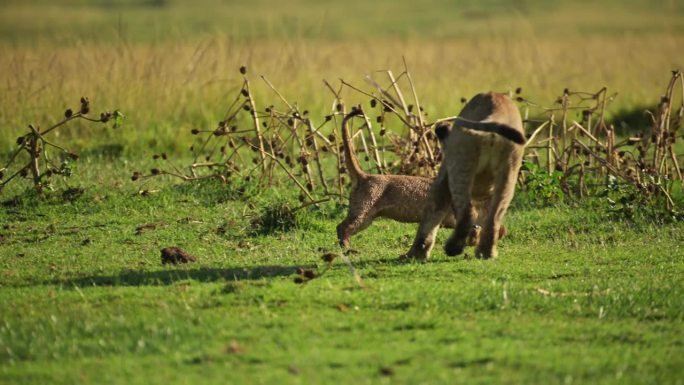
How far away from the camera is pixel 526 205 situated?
1065 centimetres

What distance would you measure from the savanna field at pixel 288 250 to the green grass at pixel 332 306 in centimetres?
2

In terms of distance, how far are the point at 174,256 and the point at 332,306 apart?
1.85m

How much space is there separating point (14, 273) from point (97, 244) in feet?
4.11

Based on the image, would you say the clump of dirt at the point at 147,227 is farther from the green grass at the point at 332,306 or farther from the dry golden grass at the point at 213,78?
the dry golden grass at the point at 213,78

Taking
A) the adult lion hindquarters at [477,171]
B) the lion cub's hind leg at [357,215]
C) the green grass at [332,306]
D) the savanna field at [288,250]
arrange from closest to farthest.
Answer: the green grass at [332,306] < the savanna field at [288,250] < the adult lion hindquarters at [477,171] < the lion cub's hind leg at [357,215]

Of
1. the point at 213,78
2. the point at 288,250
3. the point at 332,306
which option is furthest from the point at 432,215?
the point at 213,78

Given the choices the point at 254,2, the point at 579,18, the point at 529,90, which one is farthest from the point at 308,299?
the point at 254,2

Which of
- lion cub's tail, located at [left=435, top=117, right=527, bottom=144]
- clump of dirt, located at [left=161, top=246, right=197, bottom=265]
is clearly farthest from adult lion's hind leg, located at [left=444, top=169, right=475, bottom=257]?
clump of dirt, located at [left=161, top=246, right=197, bottom=265]

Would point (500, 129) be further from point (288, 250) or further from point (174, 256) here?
point (174, 256)

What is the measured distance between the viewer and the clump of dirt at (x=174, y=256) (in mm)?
8320

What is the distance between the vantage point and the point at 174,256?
8.34 metres

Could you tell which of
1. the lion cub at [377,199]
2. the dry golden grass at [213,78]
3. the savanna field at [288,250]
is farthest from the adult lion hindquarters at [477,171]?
the dry golden grass at [213,78]

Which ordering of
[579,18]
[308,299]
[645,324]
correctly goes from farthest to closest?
1. [579,18]
2. [308,299]
3. [645,324]

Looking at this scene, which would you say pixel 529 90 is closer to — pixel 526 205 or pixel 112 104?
pixel 112 104
